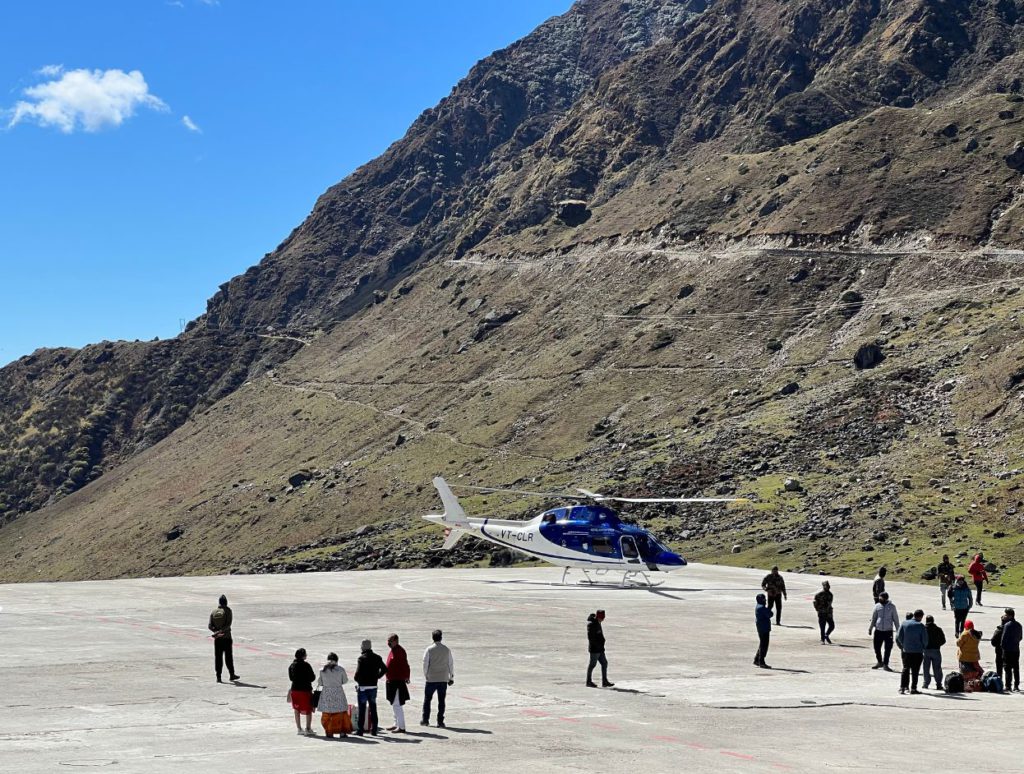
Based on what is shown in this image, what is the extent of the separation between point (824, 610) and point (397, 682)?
15295 mm

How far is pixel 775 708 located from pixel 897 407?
218ft

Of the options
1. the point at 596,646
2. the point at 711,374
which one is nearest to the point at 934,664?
the point at 596,646

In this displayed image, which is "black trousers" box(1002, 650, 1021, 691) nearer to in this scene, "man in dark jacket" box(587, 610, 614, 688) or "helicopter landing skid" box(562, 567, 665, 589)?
"man in dark jacket" box(587, 610, 614, 688)

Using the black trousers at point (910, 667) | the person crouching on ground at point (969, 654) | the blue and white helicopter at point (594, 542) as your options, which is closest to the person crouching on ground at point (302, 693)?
the black trousers at point (910, 667)

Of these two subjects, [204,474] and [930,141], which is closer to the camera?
[930,141]

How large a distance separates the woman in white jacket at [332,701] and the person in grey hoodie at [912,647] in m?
12.1

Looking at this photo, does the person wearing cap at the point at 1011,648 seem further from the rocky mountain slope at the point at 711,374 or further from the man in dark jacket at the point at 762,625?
the rocky mountain slope at the point at 711,374

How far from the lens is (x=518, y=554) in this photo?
71688 mm

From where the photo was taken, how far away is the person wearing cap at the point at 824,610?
32.6 m

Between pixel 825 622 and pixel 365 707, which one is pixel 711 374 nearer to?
pixel 825 622

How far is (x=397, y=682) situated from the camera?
70.7ft

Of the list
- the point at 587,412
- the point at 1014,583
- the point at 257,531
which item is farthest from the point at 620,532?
the point at 257,531

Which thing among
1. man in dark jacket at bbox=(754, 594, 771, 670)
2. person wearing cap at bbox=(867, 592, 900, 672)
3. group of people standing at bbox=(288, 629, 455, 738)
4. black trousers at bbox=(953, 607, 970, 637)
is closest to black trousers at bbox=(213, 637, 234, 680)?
group of people standing at bbox=(288, 629, 455, 738)

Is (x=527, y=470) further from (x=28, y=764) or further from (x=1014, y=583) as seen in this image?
(x=28, y=764)
